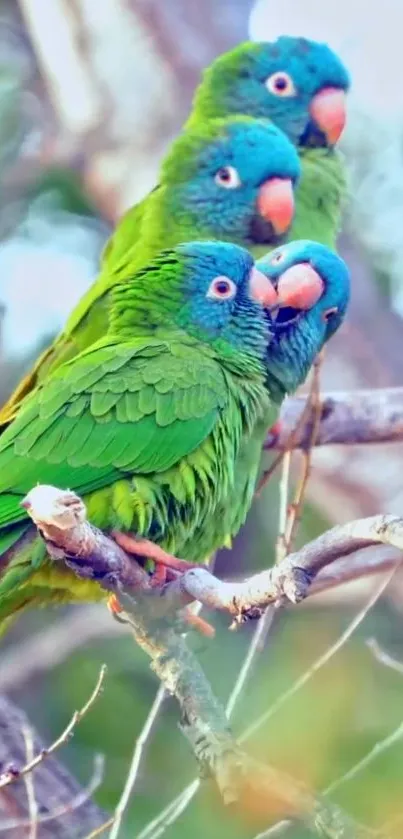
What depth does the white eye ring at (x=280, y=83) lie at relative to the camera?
2342 mm

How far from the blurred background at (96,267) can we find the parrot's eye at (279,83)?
1.81 ft

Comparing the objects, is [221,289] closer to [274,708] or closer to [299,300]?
[299,300]

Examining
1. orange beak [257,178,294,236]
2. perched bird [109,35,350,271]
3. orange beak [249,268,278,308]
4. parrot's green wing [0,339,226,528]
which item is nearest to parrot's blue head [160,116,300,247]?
orange beak [257,178,294,236]

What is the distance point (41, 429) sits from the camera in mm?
1469

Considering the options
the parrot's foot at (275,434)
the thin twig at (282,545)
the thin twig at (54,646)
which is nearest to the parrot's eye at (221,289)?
the thin twig at (282,545)

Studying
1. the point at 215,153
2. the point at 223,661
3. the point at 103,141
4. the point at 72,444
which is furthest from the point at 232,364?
the point at 103,141

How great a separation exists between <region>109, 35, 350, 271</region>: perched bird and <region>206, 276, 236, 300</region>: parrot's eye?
0.66 metres

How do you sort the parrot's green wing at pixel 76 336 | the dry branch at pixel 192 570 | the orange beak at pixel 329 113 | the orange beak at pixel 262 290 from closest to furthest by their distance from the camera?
1. the dry branch at pixel 192 570
2. the orange beak at pixel 262 290
3. the parrot's green wing at pixel 76 336
4. the orange beak at pixel 329 113

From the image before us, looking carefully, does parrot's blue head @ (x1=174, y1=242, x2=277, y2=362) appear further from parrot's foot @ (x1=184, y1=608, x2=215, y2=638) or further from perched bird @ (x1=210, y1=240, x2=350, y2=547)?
parrot's foot @ (x1=184, y1=608, x2=215, y2=638)

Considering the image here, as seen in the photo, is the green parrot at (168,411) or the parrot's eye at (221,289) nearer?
the green parrot at (168,411)

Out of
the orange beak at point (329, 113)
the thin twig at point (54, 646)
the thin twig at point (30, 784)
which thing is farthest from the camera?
the thin twig at point (54, 646)

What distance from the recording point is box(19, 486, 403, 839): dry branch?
987 millimetres

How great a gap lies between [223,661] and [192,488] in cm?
122

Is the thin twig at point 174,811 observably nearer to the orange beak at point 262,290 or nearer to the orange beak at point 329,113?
the orange beak at point 262,290
